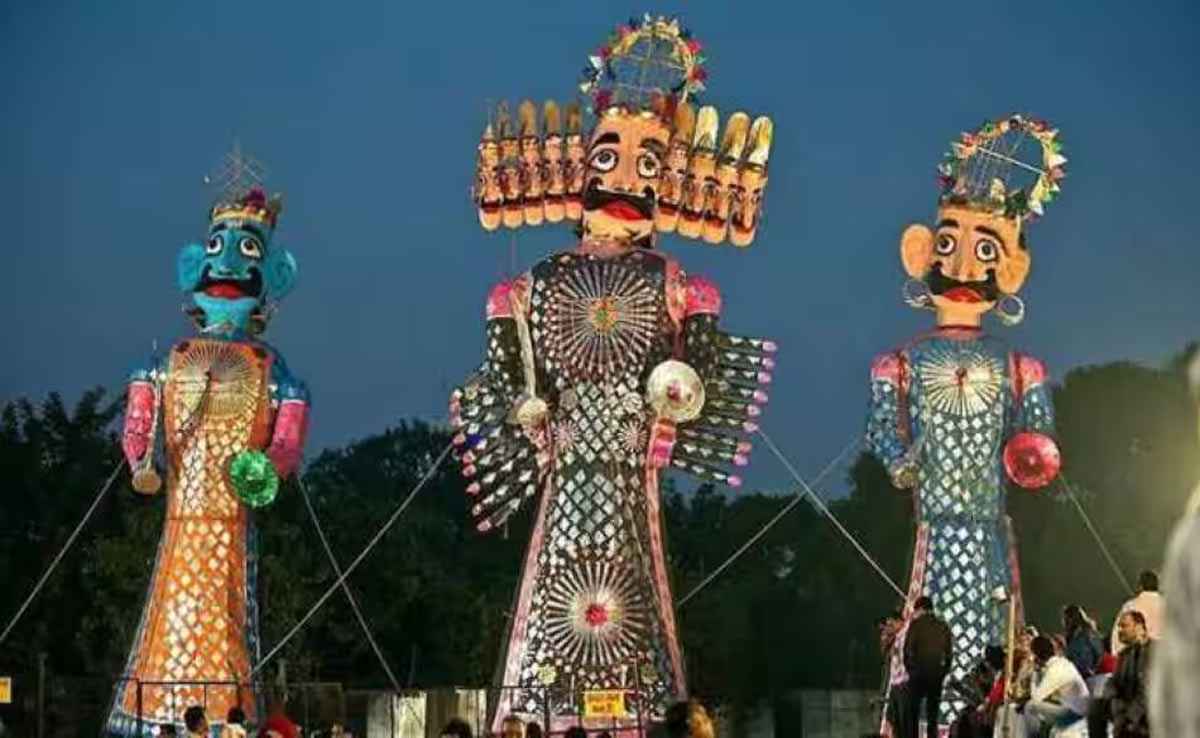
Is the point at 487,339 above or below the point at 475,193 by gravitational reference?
below

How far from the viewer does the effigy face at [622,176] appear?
16.5 m

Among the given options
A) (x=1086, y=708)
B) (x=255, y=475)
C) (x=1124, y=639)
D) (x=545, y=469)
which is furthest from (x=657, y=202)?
(x=1124, y=639)

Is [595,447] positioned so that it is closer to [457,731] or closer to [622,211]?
[622,211]

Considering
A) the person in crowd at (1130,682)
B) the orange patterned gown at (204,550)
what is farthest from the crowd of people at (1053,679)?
the orange patterned gown at (204,550)

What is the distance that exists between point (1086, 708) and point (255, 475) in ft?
32.6

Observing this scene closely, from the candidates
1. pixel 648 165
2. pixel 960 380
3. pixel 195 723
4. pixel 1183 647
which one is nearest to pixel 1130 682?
pixel 195 723

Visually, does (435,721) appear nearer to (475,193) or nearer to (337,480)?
(475,193)

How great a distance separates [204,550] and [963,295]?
22.1 ft

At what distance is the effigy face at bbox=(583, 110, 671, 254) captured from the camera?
16453mm

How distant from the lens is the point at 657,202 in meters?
16.7

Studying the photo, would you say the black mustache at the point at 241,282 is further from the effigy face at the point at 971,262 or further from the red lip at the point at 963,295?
the red lip at the point at 963,295

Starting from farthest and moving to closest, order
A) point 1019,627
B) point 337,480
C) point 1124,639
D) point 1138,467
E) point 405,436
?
point 405,436, point 337,480, point 1138,467, point 1019,627, point 1124,639

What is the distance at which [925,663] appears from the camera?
10.7 metres

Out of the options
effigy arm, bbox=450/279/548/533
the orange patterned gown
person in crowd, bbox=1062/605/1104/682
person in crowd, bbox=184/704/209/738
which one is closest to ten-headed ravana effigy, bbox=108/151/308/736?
the orange patterned gown
